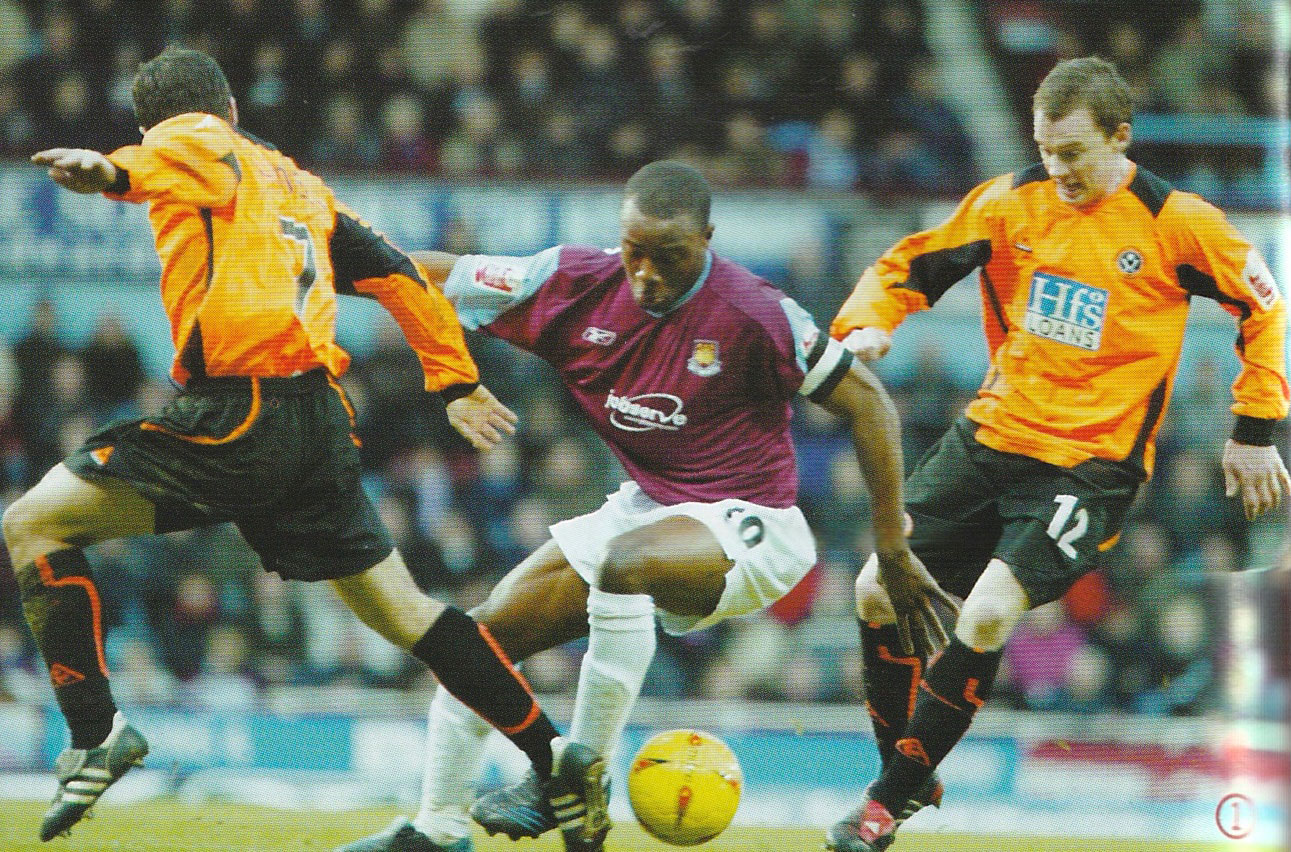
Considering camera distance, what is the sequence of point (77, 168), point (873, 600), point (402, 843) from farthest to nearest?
point (873, 600) < point (402, 843) < point (77, 168)

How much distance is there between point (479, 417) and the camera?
3820 millimetres

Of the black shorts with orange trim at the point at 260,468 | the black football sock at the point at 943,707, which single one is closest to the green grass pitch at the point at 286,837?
the black football sock at the point at 943,707

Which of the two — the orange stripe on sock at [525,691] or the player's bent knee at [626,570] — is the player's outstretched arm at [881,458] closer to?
the player's bent knee at [626,570]

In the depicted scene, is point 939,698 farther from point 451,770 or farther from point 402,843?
point 402,843

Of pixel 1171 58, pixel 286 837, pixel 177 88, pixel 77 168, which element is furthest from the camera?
pixel 1171 58

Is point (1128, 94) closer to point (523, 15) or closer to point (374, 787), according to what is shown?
point (523, 15)

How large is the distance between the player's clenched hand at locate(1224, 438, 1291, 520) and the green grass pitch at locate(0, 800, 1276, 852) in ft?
3.25

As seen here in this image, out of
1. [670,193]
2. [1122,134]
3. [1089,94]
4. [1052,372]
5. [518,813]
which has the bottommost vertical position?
[518,813]

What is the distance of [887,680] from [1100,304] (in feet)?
3.76

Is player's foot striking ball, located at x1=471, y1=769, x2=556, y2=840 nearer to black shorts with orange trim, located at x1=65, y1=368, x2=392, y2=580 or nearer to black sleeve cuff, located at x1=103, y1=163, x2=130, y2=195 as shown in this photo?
black shorts with orange trim, located at x1=65, y1=368, x2=392, y2=580

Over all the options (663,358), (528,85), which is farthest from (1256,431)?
(528,85)

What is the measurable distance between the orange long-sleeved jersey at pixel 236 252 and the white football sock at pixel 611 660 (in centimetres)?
91

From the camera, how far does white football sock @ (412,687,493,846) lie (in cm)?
366

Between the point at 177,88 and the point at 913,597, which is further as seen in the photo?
the point at 913,597
